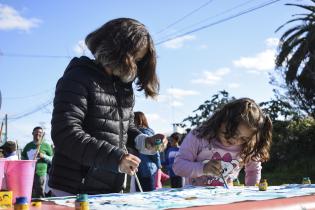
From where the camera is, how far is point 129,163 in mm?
1880

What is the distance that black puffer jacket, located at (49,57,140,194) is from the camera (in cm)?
200

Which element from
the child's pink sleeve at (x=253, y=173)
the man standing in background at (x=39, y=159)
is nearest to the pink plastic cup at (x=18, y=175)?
the child's pink sleeve at (x=253, y=173)

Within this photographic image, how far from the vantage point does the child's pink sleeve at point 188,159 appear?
2828 millimetres

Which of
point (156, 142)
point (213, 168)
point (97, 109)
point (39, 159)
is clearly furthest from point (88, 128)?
point (39, 159)

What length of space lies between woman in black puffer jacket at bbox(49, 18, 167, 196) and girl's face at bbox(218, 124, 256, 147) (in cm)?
67

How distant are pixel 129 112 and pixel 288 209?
0.96 meters

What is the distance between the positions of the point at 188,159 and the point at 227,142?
0.26 meters

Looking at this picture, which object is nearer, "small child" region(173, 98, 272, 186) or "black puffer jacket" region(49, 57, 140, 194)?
"black puffer jacket" region(49, 57, 140, 194)

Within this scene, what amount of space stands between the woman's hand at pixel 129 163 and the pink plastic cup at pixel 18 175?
1.25ft

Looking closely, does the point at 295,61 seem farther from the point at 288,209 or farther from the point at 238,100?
the point at 288,209

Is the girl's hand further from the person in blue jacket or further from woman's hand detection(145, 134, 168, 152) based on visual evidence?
the person in blue jacket

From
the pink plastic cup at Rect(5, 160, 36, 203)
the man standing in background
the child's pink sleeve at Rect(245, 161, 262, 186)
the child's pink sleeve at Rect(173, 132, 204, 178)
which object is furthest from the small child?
the man standing in background

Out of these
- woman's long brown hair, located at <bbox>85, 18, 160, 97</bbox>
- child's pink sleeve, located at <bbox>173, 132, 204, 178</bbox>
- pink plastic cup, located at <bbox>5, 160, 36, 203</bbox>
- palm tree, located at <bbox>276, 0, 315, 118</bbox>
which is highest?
palm tree, located at <bbox>276, 0, 315, 118</bbox>

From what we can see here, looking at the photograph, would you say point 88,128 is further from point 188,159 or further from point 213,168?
point 188,159
